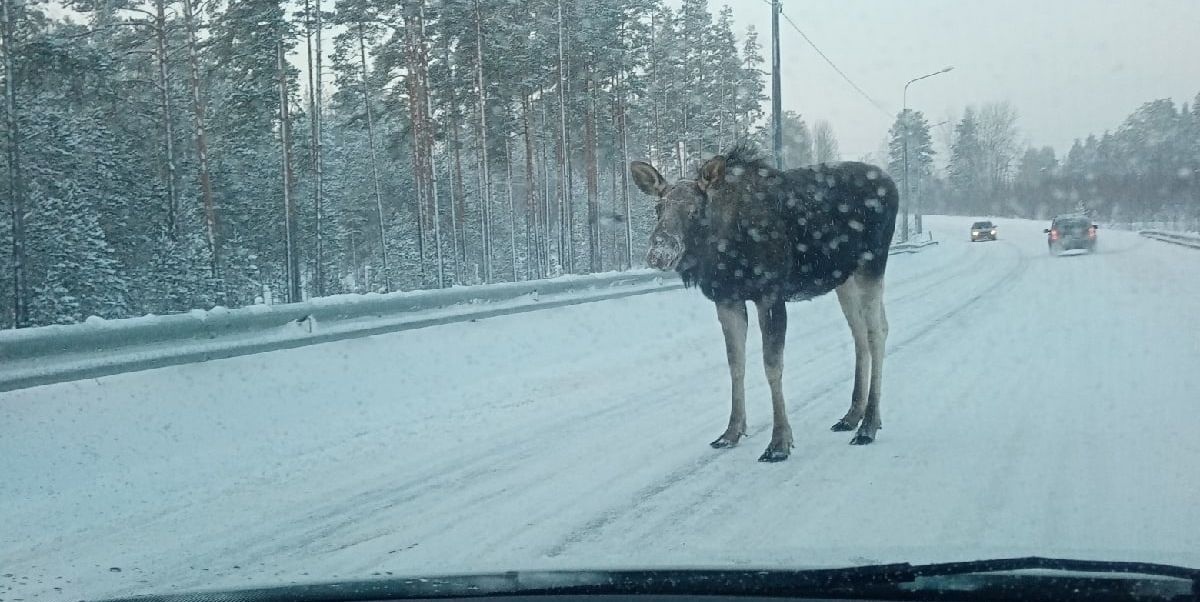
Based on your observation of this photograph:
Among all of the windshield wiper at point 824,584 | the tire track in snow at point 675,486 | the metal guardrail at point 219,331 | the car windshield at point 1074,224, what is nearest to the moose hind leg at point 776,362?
the tire track in snow at point 675,486

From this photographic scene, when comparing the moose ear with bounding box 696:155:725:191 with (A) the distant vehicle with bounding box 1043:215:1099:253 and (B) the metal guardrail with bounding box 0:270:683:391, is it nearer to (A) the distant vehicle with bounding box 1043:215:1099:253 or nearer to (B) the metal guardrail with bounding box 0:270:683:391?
(B) the metal guardrail with bounding box 0:270:683:391

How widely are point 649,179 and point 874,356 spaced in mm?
2283

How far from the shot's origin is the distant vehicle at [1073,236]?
37.2 m

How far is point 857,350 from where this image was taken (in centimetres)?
725

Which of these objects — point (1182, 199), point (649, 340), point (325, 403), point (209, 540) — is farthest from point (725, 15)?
point (209, 540)

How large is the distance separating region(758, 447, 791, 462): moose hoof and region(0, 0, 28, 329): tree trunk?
71.2ft

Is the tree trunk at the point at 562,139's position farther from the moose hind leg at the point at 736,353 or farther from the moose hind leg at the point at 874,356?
the moose hind leg at the point at 736,353

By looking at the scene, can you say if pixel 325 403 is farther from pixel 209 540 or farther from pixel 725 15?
pixel 725 15

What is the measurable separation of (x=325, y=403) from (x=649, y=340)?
5998 mm

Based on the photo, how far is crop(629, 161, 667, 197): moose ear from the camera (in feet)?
21.7

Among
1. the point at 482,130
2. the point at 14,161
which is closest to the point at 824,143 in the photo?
the point at 482,130

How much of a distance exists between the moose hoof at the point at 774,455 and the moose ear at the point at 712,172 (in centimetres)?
191

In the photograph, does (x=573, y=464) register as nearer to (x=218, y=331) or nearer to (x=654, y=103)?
(x=218, y=331)

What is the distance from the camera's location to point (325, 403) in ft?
30.2
